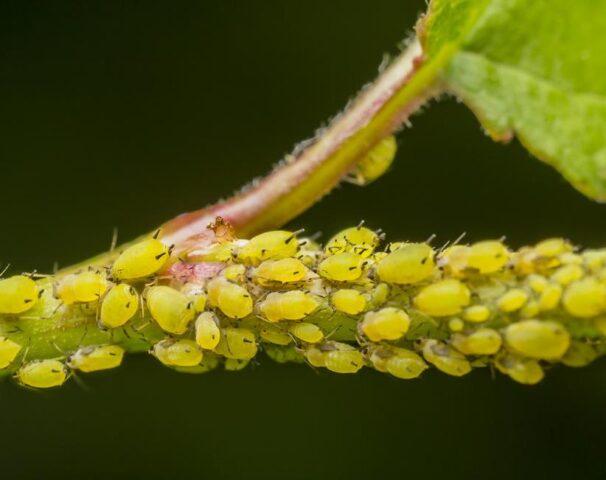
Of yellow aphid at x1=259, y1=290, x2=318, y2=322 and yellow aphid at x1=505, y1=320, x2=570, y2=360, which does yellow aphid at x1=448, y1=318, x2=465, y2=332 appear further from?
yellow aphid at x1=259, y1=290, x2=318, y2=322

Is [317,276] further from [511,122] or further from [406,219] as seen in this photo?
[406,219]

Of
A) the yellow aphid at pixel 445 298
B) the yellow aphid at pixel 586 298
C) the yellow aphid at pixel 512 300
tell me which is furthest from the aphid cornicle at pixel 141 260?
the yellow aphid at pixel 586 298

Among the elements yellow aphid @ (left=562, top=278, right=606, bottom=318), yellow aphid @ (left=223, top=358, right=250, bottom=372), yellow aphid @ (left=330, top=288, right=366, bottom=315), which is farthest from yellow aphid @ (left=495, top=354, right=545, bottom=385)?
yellow aphid @ (left=223, top=358, right=250, bottom=372)

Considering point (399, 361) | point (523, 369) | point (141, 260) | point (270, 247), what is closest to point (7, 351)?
point (141, 260)

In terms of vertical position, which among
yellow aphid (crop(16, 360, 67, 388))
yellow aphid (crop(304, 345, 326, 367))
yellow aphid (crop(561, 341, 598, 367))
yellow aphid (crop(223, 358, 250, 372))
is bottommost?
yellow aphid (crop(561, 341, 598, 367))

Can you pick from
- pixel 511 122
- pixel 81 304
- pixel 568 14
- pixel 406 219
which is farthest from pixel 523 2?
pixel 406 219

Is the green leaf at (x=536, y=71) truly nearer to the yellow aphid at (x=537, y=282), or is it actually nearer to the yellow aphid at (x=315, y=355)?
the yellow aphid at (x=537, y=282)

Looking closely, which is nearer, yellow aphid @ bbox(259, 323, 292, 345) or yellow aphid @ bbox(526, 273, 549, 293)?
yellow aphid @ bbox(526, 273, 549, 293)
